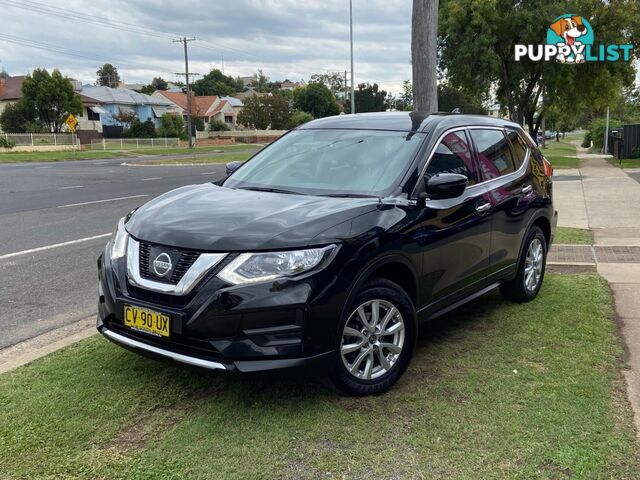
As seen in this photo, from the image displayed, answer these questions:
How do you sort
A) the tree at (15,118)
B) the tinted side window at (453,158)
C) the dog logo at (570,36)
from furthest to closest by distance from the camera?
the tree at (15,118), the dog logo at (570,36), the tinted side window at (453,158)

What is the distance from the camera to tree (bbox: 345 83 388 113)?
75.4 metres

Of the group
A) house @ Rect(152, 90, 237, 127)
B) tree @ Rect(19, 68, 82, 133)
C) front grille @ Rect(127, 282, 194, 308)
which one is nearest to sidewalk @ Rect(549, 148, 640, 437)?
front grille @ Rect(127, 282, 194, 308)

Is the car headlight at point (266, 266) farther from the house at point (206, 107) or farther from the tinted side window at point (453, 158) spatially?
the house at point (206, 107)

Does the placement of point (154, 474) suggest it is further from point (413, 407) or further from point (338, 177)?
point (338, 177)

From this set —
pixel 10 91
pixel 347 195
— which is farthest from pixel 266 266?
pixel 10 91

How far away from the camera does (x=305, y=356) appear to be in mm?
3238

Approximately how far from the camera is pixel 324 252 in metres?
3.29

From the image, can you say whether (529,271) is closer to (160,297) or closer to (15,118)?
(160,297)

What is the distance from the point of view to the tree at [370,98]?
247 feet

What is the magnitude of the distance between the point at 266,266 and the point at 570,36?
2505 cm

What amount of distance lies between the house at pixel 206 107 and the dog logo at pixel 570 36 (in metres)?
64.2

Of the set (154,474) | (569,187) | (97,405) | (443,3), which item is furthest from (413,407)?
(443,3)


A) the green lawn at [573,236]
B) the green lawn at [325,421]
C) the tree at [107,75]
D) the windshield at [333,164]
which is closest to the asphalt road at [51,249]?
the green lawn at [325,421]

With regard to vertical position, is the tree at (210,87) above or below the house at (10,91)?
above
